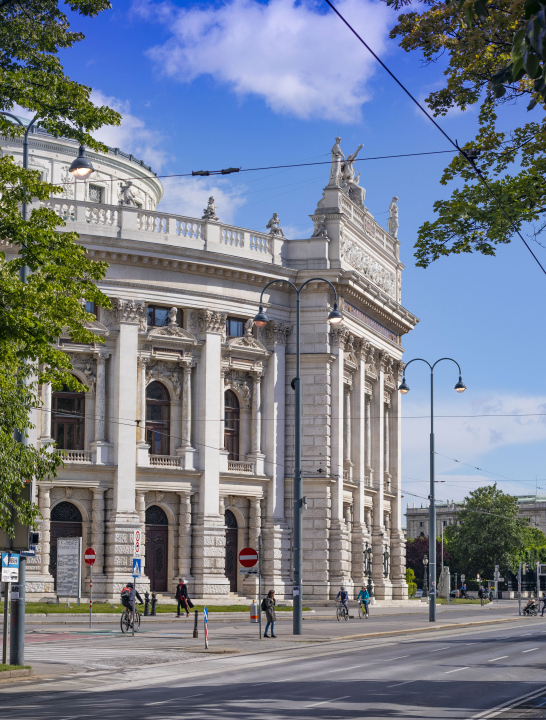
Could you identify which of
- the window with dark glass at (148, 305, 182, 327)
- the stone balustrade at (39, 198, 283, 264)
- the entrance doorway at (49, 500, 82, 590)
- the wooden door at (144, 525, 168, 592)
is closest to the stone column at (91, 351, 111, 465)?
the entrance doorway at (49, 500, 82, 590)

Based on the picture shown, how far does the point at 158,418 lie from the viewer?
56.2 meters

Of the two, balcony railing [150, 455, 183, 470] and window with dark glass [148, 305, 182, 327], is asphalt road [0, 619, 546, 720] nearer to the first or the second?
balcony railing [150, 455, 183, 470]

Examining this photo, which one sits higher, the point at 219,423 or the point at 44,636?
the point at 219,423

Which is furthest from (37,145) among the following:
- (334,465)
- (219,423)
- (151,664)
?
(151,664)

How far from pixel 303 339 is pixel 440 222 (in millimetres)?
38981

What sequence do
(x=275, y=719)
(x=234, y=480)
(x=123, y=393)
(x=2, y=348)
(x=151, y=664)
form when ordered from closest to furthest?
(x=275, y=719), (x=2, y=348), (x=151, y=664), (x=123, y=393), (x=234, y=480)

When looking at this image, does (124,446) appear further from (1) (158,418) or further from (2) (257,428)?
(2) (257,428)

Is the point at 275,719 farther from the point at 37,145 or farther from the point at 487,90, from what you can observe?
the point at 37,145

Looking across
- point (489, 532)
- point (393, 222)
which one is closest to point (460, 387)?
point (393, 222)

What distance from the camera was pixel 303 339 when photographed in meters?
59.8

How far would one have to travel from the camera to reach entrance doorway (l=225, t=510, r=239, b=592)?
57406 millimetres

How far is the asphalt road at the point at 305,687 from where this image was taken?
677 inches

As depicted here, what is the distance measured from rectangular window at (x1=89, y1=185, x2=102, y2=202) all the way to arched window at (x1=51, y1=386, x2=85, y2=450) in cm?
1703

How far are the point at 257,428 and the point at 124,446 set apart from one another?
8.26 m
